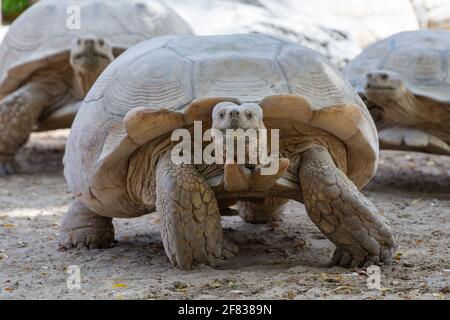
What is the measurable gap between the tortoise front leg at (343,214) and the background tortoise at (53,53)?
3.79m

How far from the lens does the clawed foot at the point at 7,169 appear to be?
23.4 ft

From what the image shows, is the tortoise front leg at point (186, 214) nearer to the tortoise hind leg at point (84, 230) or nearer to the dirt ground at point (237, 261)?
the dirt ground at point (237, 261)

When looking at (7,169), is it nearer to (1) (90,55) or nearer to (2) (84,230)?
(1) (90,55)

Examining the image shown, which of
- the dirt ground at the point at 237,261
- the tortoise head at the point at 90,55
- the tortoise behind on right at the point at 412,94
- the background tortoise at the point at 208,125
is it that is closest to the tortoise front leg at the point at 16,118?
the tortoise head at the point at 90,55

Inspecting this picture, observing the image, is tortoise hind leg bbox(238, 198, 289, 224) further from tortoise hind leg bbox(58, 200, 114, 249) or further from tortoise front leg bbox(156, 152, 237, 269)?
tortoise front leg bbox(156, 152, 237, 269)

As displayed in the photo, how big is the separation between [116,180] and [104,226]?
23.7 inches

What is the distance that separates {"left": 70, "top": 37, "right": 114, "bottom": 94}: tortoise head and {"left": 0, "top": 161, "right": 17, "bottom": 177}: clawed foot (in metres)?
1.12

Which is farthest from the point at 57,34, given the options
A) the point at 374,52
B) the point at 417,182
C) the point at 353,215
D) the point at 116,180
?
the point at 353,215

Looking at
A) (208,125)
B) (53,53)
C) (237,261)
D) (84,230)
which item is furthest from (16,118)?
(208,125)

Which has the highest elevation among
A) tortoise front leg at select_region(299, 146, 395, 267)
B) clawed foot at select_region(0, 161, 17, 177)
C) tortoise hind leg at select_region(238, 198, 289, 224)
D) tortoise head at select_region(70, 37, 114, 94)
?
tortoise head at select_region(70, 37, 114, 94)

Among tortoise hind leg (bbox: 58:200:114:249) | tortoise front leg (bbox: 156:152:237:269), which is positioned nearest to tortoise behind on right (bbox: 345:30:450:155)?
tortoise hind leg (bbox: 58:200:114:249)

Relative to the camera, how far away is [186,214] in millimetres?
3277

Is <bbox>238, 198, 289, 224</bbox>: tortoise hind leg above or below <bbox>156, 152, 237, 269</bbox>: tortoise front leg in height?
below

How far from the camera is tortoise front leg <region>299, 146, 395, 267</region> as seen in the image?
3328 millimetres
